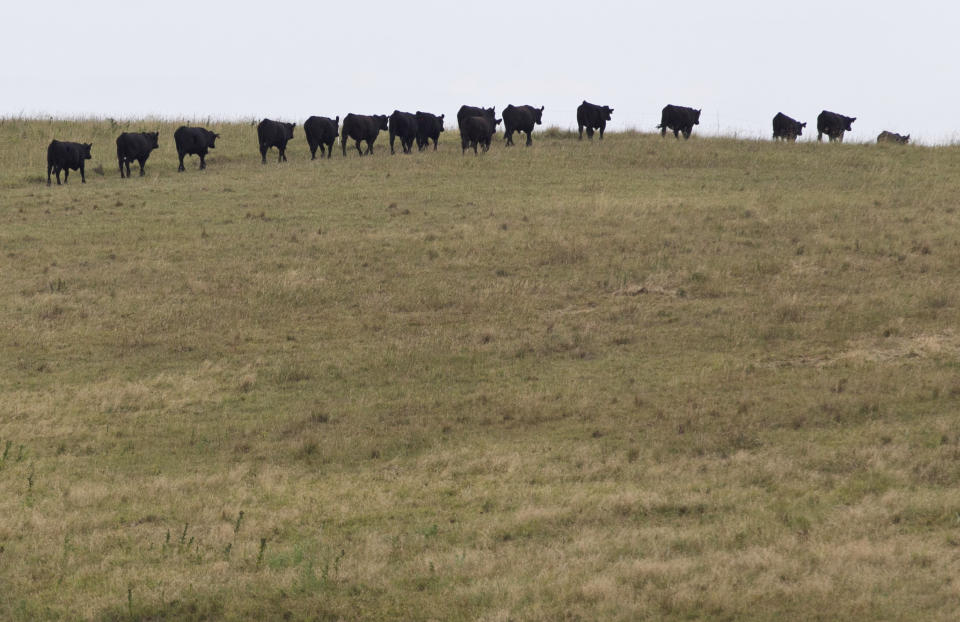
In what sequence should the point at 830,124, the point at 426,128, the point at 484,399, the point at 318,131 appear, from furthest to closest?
the point at 830,124
the point at 426,128
the point at 318,131
the point at 484,399

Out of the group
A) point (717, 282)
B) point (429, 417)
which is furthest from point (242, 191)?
point (429, 417)

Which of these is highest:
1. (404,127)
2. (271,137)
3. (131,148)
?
(404,127)

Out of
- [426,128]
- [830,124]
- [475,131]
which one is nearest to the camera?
[475,131]

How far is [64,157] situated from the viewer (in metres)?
31.2

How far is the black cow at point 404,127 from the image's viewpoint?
36312 millimetres

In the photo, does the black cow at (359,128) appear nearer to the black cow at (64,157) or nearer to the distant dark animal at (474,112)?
the distant dark animal at (474,112)

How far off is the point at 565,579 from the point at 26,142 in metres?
33.0

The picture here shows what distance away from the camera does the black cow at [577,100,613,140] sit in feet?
129

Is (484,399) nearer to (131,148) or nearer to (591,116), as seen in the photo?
(131,148)

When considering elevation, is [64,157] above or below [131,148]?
below

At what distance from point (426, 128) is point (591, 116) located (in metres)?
6.12

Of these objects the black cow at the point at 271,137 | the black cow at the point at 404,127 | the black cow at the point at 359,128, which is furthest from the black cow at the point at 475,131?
the black cow at the point at 271,137

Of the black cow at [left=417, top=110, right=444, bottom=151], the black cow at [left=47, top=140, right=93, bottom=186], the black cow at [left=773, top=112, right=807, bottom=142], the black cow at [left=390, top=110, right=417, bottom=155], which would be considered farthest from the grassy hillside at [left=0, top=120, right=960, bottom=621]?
the black cow at [left=773, top=112, right=807, bottom=142]

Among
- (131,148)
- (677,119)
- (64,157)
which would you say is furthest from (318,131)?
(677,119)
